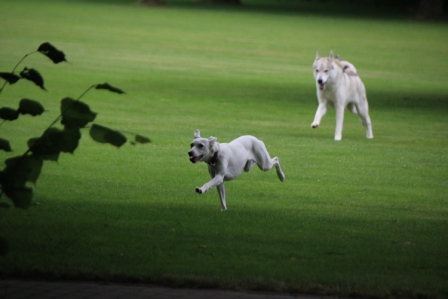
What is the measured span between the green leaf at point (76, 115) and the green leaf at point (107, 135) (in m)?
0.25

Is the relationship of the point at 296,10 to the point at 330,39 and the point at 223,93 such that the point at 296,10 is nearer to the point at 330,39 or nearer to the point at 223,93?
the point at 330,39

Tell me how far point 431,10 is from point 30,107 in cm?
6912

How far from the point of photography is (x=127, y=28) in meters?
54.3

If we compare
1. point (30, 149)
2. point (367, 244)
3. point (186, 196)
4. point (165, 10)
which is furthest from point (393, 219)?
point (165, 10)

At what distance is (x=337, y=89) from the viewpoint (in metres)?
22.5

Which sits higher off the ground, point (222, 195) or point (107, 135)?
point (107, 135)

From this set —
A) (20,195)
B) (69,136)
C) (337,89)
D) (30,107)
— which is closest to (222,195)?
(30,107)

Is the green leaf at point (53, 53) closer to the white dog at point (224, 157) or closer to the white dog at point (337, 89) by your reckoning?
the white dog at point (224, 157)

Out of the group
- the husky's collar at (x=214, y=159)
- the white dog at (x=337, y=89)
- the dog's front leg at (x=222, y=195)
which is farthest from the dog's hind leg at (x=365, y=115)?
the husky's collar at (x=214, y=159)

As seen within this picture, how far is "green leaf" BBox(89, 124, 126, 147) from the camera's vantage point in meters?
7.37

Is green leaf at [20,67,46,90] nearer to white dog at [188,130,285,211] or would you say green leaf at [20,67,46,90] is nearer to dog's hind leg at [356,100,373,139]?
white dog at [188,130,285,211]

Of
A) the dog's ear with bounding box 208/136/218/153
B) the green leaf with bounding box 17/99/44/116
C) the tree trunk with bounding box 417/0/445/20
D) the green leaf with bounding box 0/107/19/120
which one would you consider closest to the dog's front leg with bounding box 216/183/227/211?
the dog's ear with bounding box 208/136/218/153

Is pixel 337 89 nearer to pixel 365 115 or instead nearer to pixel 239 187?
pixel 365 115

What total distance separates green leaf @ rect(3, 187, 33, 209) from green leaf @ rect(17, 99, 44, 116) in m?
0.64
